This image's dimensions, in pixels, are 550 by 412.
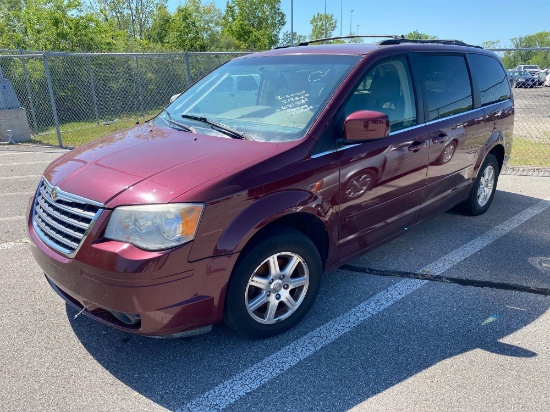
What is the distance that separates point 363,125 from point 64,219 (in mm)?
1969

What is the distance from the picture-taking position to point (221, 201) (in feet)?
7.96

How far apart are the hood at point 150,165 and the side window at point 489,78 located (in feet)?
10.1

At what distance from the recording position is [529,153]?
9.27 meters

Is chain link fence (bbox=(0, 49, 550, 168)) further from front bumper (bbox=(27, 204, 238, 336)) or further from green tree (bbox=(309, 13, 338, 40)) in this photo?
green tree (bbox=(309, 13, 338, 40))

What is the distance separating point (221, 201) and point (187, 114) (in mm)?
1439

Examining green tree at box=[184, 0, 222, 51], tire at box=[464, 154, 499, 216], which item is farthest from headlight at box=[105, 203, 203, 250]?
green tree at box=[184, 0, 222, 51]

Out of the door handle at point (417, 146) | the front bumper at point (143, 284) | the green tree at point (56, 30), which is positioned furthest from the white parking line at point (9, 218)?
the green tree at point (56, 30)

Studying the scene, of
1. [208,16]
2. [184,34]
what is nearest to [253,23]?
[208,16]

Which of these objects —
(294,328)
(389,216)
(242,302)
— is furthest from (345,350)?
(389,216)

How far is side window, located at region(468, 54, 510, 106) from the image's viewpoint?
15.5 ft

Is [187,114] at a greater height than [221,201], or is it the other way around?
[187,114]

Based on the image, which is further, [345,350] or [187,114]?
[187,114]

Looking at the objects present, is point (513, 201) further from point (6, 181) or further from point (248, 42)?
point (248, 42)

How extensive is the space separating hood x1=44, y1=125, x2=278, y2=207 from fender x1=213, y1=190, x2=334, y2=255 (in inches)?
10.2
